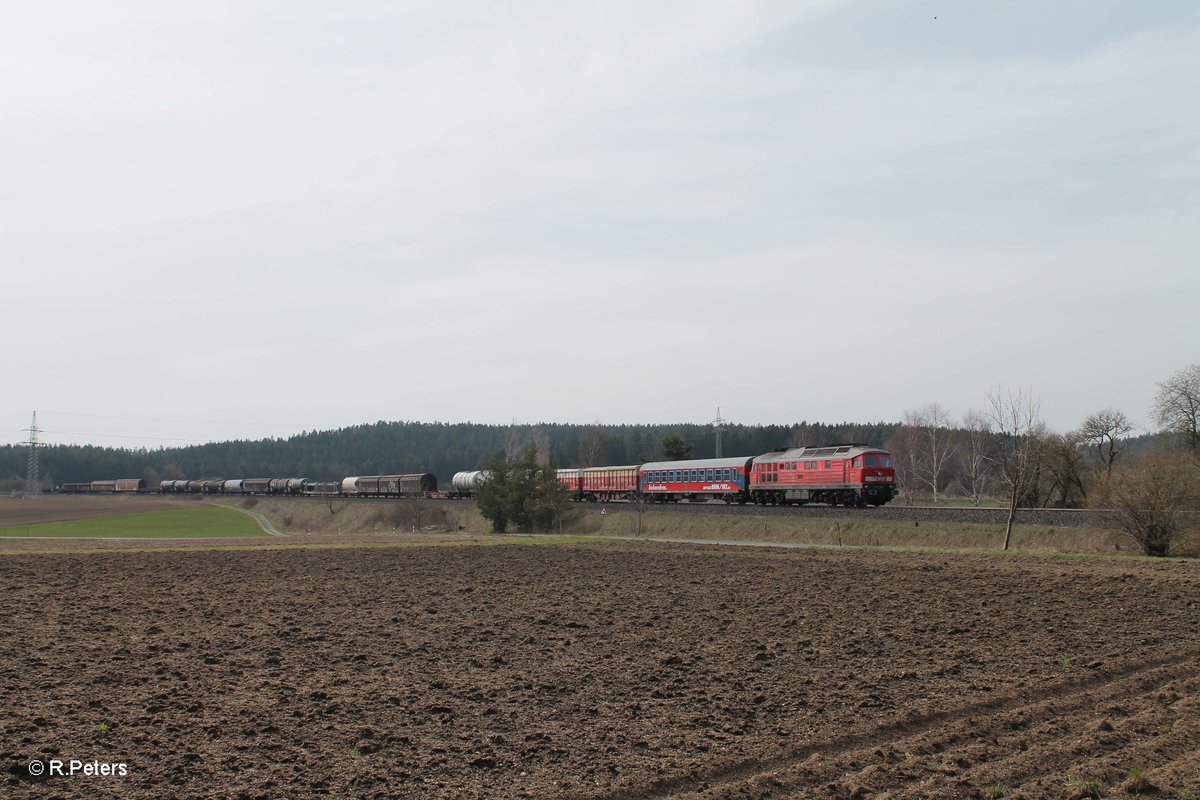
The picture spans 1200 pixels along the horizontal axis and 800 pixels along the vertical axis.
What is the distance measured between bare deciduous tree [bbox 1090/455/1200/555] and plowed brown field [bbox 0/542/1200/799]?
9640 mm

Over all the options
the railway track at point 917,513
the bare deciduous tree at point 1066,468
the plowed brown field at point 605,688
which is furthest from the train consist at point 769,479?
the plowed brown field at point 605,688

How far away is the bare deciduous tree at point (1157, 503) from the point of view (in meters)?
32.8

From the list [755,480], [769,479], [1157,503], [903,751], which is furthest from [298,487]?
[903,751]

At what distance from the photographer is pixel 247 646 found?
51.6ft

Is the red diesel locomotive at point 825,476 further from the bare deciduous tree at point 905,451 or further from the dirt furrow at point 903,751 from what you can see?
the bare deciduous tree at point 905,451

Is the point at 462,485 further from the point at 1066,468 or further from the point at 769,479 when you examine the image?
the point at 1066,468

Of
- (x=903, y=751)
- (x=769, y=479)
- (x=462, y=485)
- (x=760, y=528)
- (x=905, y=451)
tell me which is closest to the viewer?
(x=903, y=751)

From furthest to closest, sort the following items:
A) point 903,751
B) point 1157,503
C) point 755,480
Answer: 1. point 755,480
2. point 1157,503
3. point 903,751

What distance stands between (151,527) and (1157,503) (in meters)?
71.8

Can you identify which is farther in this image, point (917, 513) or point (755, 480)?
point (755, 480)

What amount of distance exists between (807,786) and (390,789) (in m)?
3.96

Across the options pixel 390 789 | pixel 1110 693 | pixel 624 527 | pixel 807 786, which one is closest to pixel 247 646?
pixel 390 789

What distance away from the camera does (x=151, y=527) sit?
76500 millimetres

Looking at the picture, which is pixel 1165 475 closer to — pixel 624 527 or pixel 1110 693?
pixel 1110 693
